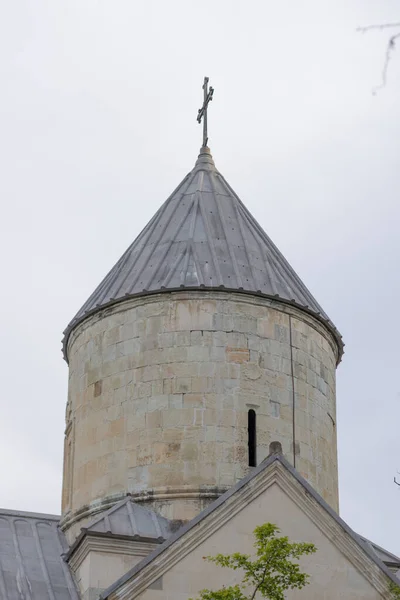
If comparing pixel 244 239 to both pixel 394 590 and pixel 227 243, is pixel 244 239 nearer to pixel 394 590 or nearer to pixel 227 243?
pixel 227 243

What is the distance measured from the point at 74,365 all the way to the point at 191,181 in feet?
12.1

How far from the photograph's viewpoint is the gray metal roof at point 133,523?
18.7 metres

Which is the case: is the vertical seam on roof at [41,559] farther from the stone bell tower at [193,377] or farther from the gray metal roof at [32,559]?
the stone bell tower at [193,377]

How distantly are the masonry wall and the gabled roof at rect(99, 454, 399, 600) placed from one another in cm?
184

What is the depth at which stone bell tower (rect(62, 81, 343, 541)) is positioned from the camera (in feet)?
65.4

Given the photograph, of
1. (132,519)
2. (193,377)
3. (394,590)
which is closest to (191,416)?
(193,377)

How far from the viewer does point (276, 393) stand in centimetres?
2055

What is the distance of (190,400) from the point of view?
66.2 feet

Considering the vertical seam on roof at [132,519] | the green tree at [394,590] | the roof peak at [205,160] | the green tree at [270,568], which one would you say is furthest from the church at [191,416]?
the green tree at [270,568]

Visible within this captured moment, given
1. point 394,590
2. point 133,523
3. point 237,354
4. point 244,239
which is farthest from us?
point 244,239

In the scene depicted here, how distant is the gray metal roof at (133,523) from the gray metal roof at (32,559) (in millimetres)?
980

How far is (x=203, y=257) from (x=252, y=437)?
2.88m

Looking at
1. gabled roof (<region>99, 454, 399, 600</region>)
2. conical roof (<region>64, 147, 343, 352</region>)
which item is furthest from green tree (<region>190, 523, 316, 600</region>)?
conical roof (<region>64, 147, 343, 352</region>)

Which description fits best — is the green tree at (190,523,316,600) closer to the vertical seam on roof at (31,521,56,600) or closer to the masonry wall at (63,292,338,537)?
the vertical seam on roof at (31,521,56,600)
